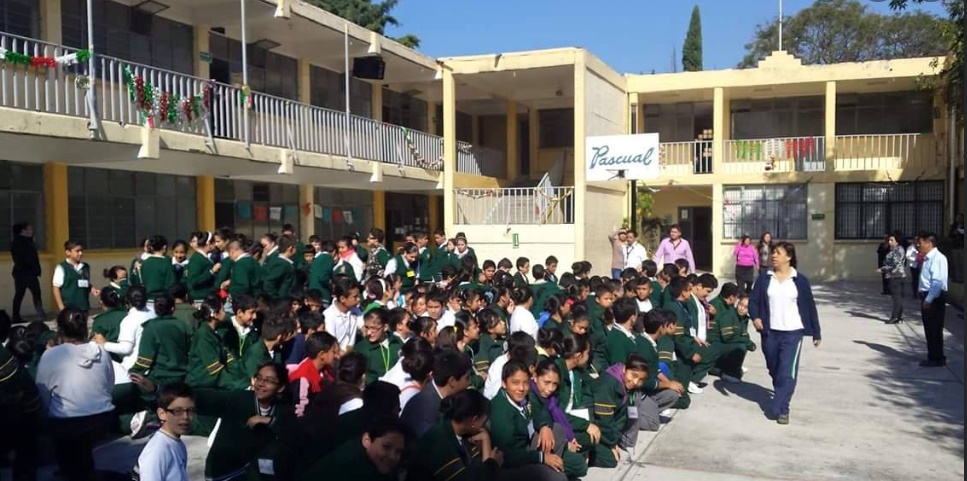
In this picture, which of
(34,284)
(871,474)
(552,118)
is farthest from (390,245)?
(871,474)

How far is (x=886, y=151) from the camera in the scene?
21703mm

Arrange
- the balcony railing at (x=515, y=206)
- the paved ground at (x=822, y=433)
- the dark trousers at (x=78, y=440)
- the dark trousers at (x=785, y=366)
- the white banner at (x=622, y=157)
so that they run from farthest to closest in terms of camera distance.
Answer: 1. the balcony railing at (x=515, y=206)
2. the white banner at (x=622, y=157)
3. the dark trousers at (x=785, y=366)
4. the paved ground at (x=822, y=433)
5. the dark trousers at (x=78, y=440)

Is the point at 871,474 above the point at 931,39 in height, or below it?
below

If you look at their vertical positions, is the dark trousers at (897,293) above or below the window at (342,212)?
below

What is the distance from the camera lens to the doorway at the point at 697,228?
24.4m

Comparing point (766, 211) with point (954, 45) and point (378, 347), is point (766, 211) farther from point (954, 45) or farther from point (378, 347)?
point (378, 347)

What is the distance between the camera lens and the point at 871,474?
5504mm

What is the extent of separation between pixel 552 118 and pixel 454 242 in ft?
40.8

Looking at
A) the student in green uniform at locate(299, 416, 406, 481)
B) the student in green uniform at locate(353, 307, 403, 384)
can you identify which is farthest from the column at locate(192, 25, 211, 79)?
the student in green uniform at locate(299, 416, 406, 481)

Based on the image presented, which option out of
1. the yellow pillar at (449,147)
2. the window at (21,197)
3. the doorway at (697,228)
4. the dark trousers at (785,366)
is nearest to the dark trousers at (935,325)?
the dark trousers at (785,366)

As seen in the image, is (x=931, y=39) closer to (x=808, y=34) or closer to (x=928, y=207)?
(x=808, y=34)

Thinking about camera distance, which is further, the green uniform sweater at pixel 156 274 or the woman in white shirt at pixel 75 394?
the green uniform sweater at pixel 156 274

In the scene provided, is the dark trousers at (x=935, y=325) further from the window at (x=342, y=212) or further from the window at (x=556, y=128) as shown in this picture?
the window at (x=556, y=128)

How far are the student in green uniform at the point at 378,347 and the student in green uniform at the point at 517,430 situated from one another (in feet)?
5.35
